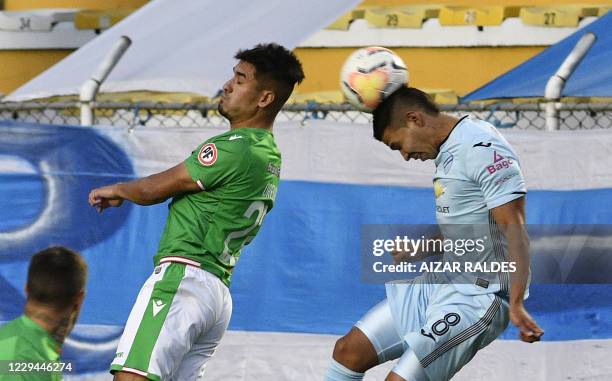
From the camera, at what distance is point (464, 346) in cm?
604

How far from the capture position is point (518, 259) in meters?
5.80

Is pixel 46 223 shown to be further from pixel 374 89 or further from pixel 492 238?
pixel 492 238

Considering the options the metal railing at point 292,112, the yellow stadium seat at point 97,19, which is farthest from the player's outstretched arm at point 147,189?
the yellow stadium seat at point 97,19

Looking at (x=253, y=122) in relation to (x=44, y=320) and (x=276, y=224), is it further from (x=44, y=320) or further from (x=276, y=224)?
(x=44, y=320)

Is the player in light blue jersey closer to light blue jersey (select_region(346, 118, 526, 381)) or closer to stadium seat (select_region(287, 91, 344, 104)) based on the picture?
light blue jersey (select_region(346, 118, 526, 381))

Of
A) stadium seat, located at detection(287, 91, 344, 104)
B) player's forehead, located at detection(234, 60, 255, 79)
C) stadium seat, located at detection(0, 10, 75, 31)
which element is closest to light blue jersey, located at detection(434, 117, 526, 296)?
player's forehead, located at detection(234, 60, 255, 79)

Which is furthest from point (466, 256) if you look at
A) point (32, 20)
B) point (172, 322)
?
point (32, 20)

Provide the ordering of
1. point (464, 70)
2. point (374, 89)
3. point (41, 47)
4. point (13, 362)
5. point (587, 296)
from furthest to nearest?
1. point (41, 47)
2. point (464, 70)
3. point (587, 296)
4. point (374, 89)
5. point (13, 362)

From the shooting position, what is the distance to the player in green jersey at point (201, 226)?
19.6 ft

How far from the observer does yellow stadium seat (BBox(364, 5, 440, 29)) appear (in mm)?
12195

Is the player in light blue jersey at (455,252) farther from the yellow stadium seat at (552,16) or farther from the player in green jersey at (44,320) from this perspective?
Answer: the yellow stadium seat at (552,16)

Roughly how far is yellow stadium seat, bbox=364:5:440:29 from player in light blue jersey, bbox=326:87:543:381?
19.6 ft

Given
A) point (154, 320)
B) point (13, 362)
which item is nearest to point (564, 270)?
point (154, 320)

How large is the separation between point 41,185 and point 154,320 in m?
2.42
